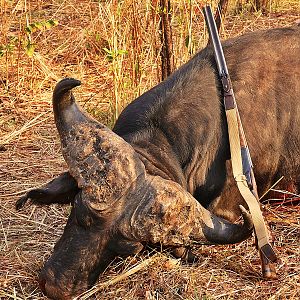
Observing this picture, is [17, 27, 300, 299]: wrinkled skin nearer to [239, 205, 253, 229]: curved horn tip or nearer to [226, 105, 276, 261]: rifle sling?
[239, 205, 253, 229]: curved horn tip

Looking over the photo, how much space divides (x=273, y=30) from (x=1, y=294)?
2.42m

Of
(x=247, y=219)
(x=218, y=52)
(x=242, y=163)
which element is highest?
(x=218, y=52)

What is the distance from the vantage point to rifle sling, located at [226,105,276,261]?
12.8ft

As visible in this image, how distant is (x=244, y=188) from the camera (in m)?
4.06

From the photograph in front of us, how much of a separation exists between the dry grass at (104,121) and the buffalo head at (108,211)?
0.25 metres

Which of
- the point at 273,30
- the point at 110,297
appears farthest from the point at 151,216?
the point at 273,30

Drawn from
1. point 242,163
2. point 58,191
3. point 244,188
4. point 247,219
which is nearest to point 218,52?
point 242,163

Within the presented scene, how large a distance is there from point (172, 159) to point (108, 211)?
2.11 ft

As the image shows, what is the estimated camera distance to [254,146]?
180 inches

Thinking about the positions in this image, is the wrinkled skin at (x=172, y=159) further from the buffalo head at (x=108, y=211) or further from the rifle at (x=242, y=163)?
the rifle at (x=242, y=163)

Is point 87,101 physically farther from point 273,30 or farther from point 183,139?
point 183,139

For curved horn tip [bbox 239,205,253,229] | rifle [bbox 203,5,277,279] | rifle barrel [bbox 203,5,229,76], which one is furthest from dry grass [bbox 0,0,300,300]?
rifle barrel [bbox 203,5,229,76]

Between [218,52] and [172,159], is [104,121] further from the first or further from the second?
[172,159]

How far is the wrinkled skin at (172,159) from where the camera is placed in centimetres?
374
